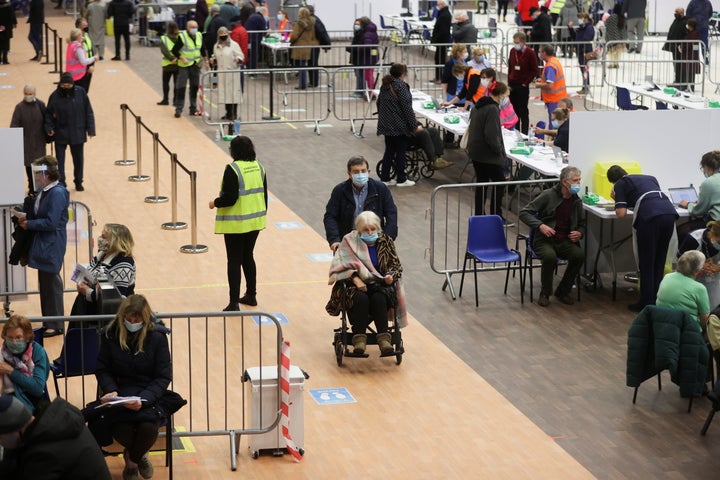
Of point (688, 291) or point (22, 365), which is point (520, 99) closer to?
point (688, 291)

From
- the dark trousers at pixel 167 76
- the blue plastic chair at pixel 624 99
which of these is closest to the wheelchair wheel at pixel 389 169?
the blue plastic chair at pixel 624 99

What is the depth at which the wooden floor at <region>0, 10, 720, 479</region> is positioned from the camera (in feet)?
31.8

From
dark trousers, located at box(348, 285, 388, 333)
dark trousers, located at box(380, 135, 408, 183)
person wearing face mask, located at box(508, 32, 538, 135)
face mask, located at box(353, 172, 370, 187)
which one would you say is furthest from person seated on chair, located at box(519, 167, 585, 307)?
person wearing face mask, located at box(508, 32, 538, 135)

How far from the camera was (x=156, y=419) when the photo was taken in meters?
8.88

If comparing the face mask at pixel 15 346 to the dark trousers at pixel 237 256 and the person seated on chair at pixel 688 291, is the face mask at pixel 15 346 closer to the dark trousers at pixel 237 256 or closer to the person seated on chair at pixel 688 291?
the dark trousers at pixel 237 256

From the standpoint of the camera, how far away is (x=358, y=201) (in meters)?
12.1

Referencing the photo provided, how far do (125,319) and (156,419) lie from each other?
0.73 metres

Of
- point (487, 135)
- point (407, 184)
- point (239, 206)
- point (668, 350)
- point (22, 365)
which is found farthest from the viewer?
point (407, 184)

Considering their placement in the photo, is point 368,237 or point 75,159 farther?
point 75,159

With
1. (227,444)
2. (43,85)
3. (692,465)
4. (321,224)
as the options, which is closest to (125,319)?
(227,444)

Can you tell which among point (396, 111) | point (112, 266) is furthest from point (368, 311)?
point (396, 111)

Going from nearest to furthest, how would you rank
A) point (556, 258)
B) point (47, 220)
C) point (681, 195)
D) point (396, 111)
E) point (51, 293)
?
point (47, 220), point (51, 293), point (556, 258), point (681, 195), point (396, 111)

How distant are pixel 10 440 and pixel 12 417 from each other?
17cm

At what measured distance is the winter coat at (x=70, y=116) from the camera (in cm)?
1714
